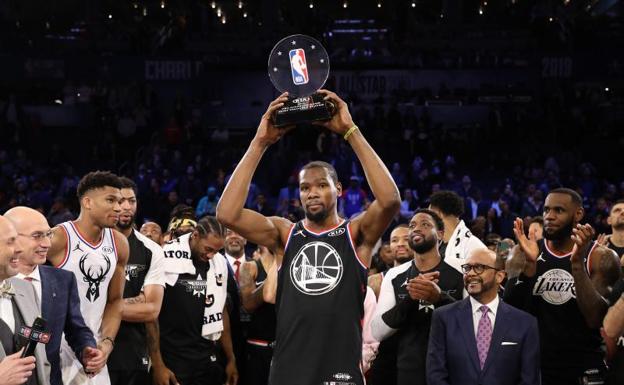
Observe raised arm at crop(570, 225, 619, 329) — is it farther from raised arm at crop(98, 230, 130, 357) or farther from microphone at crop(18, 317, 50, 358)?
microphone at crop(18, 317, 50, 358)

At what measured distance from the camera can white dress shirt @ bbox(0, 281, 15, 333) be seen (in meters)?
4.86

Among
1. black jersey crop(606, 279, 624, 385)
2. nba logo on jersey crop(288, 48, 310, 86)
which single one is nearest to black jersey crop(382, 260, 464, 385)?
black jersey crop(606, 279, 624, 385)

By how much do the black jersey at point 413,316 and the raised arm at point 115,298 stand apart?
194 centimetres

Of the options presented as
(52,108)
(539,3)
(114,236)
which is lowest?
(114,236)

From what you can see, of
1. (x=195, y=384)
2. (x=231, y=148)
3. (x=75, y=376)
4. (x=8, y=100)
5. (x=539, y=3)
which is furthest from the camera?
(x=539, y=3)

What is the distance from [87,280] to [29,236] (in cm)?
157

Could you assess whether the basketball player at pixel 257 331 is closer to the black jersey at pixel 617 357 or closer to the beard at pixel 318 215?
the beard at pixel 318 215

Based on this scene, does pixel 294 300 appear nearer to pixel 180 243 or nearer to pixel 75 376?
pixel 75 376

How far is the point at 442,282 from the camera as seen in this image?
6.88m

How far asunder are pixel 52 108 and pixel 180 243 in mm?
17985

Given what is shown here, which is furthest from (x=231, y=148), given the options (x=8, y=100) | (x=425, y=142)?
(x=8, y=100)

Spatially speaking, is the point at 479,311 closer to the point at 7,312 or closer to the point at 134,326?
the point at 134,326

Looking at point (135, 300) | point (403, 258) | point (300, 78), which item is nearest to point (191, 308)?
point (135, 300)

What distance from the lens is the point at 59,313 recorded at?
5.32 m
